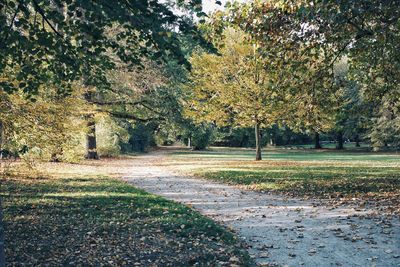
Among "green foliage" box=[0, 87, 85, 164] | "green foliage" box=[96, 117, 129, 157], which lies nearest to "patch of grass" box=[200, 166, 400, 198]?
"green foliage" box=[0, 87, 85, 164]

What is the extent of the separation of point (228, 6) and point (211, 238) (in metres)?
6.91

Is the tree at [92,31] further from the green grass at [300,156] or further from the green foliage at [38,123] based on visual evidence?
the green grass at [300,156]

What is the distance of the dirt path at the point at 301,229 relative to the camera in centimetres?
622

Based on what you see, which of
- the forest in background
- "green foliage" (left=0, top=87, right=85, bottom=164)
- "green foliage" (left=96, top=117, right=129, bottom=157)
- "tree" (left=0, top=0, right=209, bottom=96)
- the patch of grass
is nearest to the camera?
"tree" (left=0, top=0, right=209, bottom=96)

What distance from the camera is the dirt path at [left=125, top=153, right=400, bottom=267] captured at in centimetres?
622

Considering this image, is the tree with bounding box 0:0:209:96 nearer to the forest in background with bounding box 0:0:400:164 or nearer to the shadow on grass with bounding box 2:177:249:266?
the forest in background with bounding box 0:0:400:164

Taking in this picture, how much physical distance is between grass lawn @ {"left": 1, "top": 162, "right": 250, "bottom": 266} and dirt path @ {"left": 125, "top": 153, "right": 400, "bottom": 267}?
1.95ft

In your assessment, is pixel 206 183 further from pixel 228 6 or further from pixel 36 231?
pixel 36 231

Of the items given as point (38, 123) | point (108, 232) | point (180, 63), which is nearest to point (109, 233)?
point (108, 232)

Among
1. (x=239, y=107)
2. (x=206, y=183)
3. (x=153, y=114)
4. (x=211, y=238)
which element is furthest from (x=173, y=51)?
(x=153, y=114)

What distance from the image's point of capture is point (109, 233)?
24.7 feet

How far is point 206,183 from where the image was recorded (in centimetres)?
1580

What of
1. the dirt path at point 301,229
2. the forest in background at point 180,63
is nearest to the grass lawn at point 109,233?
the dirt path at point 301,229

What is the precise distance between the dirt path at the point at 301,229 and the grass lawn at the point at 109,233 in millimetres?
594
